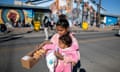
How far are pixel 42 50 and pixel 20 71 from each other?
12.6 ft

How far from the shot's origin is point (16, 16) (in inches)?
1309

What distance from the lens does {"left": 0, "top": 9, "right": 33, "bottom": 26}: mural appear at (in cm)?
3177

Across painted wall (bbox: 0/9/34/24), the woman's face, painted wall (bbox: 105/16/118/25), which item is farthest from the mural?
the woman's face

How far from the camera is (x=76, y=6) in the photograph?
45.5m

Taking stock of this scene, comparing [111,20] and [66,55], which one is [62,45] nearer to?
[66,55]

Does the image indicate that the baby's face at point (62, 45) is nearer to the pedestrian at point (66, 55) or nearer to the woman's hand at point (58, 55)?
the pedestrian at point (66, 55)

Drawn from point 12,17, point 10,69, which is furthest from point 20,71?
point 12,17

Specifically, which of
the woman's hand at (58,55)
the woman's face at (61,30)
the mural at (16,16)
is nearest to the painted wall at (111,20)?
the mural at (16,16)

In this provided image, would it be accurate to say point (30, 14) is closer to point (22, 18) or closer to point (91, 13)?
point (22, 18)

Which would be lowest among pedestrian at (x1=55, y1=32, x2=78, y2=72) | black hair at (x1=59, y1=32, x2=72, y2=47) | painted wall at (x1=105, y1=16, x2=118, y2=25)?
painted wall at (x1=105, y1=16, x2=118, y2=25)

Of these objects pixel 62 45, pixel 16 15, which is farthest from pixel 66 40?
pixel 16 15

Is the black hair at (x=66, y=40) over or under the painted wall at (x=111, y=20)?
over

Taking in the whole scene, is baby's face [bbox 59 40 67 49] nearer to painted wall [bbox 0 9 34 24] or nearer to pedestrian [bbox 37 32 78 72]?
pedestrian [bbox 37 32 78 72]

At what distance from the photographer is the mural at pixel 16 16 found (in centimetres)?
3177
